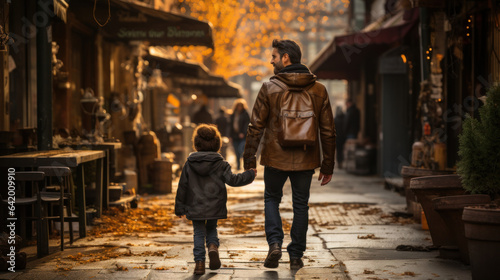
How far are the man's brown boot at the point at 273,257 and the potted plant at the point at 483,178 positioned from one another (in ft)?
5.38

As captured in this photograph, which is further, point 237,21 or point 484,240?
point 237,21

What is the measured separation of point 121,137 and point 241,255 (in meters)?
9.20

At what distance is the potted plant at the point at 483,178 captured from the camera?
5.64 meters

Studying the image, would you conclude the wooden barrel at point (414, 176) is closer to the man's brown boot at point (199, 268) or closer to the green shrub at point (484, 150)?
the green shrub at point (484, 150)

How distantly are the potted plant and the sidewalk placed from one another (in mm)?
729

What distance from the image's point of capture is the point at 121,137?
648 inches

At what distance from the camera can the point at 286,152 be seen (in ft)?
22.7

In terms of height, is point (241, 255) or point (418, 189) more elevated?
point (418, 189)

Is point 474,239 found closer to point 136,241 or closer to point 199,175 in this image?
point 199,175

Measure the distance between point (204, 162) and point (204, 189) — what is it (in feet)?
0.75

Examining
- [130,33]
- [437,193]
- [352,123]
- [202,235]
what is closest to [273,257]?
[202,235]

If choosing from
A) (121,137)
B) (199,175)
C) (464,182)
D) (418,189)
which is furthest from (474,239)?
(121,137)

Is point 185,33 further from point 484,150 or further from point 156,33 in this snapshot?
point 484,150

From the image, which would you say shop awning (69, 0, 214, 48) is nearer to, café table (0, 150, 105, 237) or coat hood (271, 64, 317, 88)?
café table (0, 150, 105, 237)
